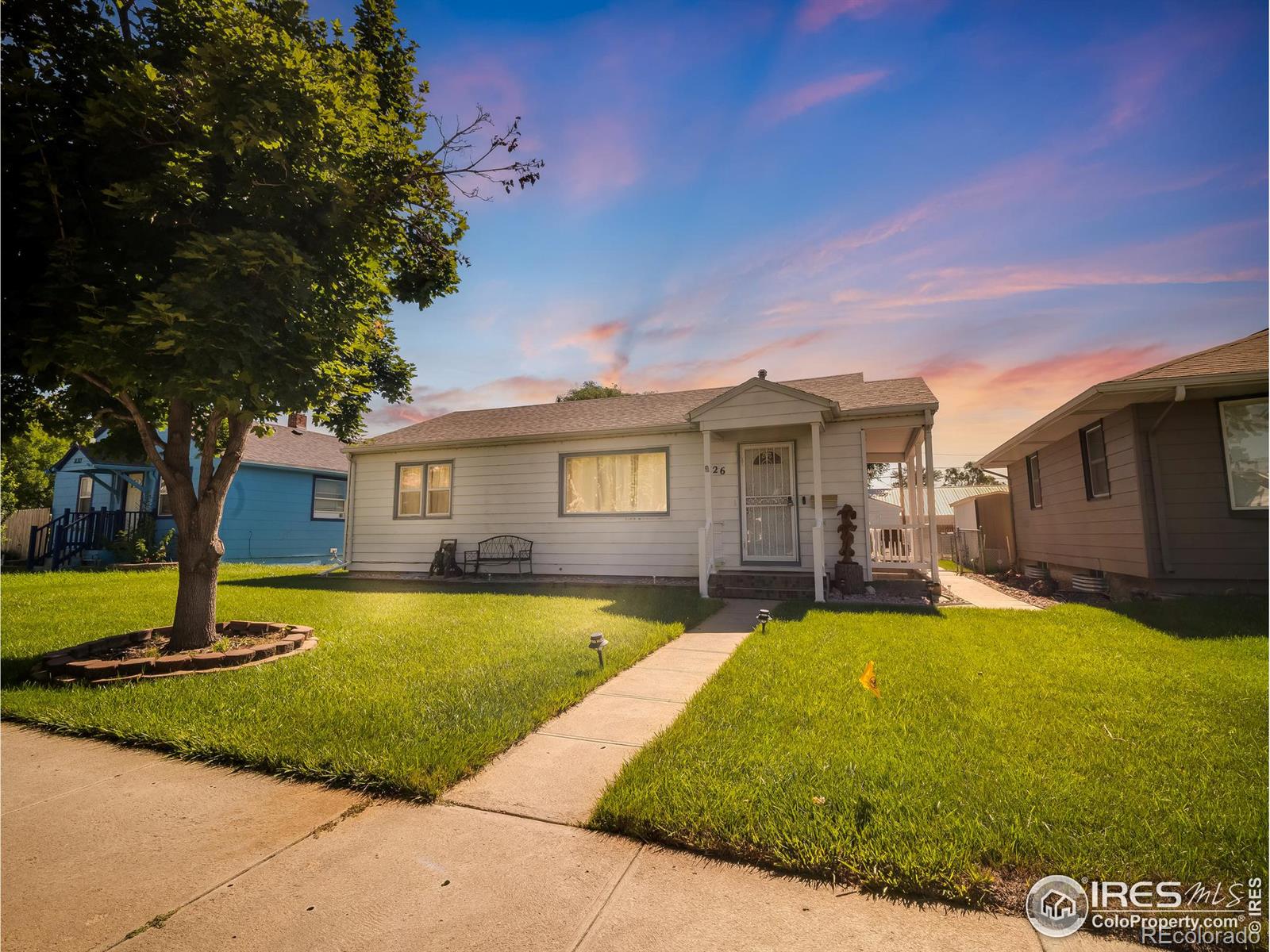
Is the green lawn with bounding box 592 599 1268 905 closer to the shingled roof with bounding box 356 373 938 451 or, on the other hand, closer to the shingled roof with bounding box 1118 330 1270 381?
the shingled roof with bounding box 1118 330 1270 381

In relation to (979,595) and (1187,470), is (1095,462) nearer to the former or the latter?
(1187,470)

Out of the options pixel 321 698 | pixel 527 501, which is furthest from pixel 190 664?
pixel 527 501

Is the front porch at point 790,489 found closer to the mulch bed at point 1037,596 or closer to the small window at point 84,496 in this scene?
the mulch bed at point 1037,596

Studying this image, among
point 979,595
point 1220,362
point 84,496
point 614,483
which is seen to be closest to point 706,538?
point 614,483

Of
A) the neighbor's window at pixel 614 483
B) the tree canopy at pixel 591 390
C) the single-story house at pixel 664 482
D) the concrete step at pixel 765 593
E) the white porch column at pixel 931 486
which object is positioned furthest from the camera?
the tree canopy at pixel 591 390

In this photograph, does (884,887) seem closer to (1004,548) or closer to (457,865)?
(457,865)

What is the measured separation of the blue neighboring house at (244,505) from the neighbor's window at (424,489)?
4123mm

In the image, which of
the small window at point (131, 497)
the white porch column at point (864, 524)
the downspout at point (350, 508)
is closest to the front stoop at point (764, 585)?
the white porch column at point (864, 524)

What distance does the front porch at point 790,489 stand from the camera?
9.00 m

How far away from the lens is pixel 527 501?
38.8ft

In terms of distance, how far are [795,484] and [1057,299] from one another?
16.1 ft

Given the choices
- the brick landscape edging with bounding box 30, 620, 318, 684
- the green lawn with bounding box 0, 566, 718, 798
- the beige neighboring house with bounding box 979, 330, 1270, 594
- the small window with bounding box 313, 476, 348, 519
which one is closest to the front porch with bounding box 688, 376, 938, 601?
the green lawn with bounding box 0, 566, 718, 798

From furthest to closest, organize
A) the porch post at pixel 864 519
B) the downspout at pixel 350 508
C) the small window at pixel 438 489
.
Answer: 1. the downspout at pixel 350 508
2. the small window at pixel 438 489
3. the porch post at pixel 864 519

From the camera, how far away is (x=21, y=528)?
59.2 feet
